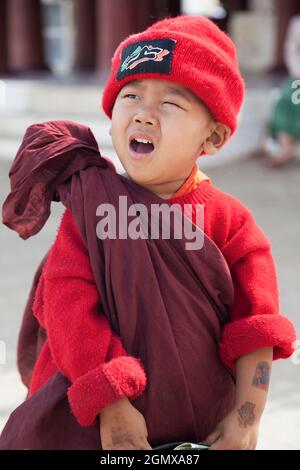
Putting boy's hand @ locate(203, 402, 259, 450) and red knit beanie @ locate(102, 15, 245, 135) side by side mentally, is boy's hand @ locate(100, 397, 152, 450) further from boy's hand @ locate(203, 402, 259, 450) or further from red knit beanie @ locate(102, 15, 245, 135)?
red knit beanie @ locate(102, 15, 245, 135)

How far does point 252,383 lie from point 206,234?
333 millimetres

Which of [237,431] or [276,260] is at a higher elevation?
[237,431]

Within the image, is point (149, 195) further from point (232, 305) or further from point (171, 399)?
point (171, 399)

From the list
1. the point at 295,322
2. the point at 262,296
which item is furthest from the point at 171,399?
the point at 295,322

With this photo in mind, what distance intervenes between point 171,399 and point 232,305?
261 mm

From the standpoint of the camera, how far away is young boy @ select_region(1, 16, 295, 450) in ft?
4.97

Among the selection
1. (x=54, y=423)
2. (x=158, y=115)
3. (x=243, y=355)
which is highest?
(x=158, y=115)

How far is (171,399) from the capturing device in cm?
160

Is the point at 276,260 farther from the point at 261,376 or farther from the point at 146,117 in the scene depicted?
the point at 146,117

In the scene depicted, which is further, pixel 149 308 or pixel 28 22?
pixel 28 22

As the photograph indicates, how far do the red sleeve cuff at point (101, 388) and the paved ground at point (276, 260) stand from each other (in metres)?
0.82

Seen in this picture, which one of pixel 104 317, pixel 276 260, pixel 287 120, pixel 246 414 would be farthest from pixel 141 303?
pixel 287 120

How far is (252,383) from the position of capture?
5.31 ft

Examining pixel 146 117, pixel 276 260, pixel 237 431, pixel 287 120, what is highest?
pixel 146 117
